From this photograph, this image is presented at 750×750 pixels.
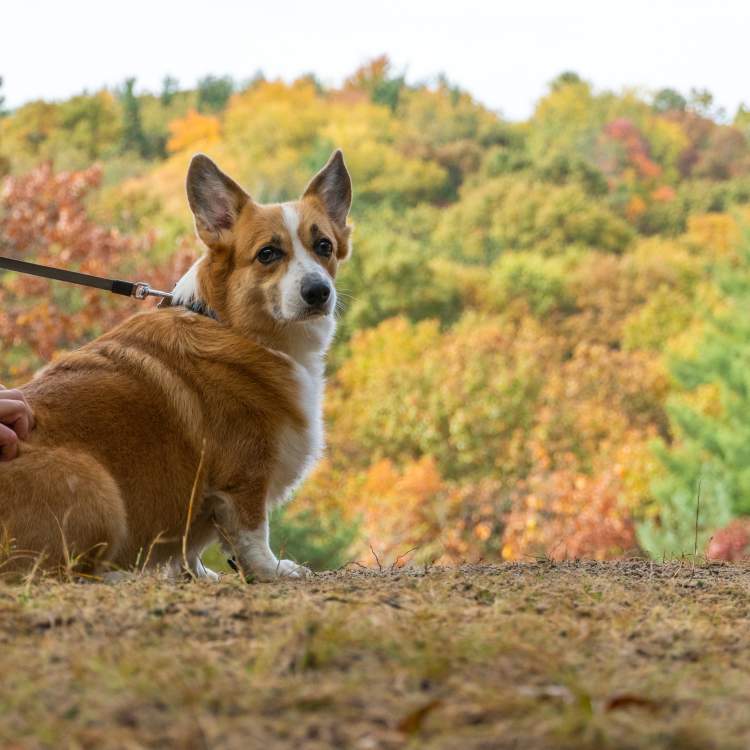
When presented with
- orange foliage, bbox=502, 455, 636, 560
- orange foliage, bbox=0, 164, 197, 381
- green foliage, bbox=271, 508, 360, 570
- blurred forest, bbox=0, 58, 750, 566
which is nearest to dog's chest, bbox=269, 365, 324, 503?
green foliage, bbox=271, 508, 360, 570

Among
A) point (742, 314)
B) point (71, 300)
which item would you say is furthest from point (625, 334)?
point (71, 300)

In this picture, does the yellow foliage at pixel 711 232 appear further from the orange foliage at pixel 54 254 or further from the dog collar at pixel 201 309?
the dog collar at pixel 201 309

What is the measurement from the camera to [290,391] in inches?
187

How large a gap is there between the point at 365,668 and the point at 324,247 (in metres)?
3.03

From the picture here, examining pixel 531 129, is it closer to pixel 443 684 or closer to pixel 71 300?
pixel 71 300

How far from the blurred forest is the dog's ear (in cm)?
601

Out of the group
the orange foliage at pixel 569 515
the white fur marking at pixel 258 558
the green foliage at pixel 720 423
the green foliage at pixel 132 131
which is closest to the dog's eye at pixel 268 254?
the white fur marking at pixel 258 558

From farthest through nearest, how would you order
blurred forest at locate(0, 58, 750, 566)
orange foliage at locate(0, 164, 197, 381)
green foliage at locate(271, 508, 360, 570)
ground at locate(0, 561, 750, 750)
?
1. blurred forest at locate(0, 58, 750, 566)
2. orange foliage at locate(0, 164, 197, 381)
3. green foliage at locate(271, 508, 360, 570)
4. ground at locate(0, 561, 750, 750)

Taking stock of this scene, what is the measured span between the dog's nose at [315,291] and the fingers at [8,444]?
1417 mm

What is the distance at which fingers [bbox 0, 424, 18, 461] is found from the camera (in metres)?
3.96

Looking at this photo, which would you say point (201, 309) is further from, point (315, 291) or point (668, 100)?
point (668, 100)

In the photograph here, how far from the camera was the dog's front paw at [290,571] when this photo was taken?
4371 mm

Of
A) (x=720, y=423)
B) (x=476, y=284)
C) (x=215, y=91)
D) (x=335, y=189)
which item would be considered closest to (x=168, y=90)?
(x=215, y=91)

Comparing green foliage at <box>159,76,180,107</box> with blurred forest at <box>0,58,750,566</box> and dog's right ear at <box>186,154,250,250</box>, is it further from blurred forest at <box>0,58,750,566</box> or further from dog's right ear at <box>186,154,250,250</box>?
dog's right ear at <box>186,154,250,250</box>
